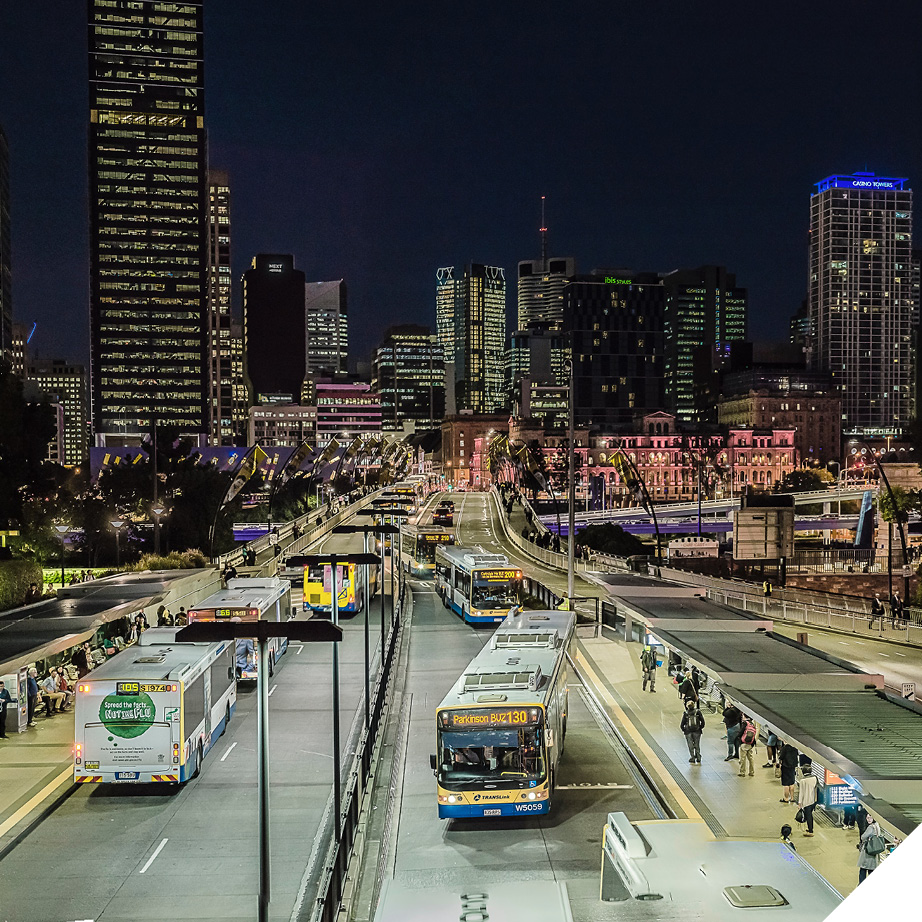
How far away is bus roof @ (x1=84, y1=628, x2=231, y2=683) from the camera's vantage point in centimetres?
1966

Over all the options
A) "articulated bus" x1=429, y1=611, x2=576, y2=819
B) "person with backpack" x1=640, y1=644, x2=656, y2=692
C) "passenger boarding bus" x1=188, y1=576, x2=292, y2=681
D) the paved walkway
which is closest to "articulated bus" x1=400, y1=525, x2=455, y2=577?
"passenger boarding bus" x1=188, y1=576, x2=292, y2=681

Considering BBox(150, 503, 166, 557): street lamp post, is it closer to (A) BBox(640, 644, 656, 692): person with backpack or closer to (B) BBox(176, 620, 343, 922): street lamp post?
(A) BBox(640, 644, 656, 692): person with backpack

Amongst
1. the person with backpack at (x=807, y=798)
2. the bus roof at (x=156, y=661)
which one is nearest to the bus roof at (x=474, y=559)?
the bus roof at (x=156, y=661)

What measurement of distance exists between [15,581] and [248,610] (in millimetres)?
12383

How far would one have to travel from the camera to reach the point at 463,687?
18.8 metres

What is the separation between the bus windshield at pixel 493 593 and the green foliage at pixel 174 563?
15693 mm

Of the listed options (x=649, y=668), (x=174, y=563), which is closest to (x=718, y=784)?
(x=649, y=668)

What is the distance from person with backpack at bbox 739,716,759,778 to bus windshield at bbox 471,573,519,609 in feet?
65.4

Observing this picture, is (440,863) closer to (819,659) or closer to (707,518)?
(819,659)

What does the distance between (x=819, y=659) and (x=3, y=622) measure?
2054cm

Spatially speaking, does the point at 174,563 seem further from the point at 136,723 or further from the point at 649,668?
the point at 136,723

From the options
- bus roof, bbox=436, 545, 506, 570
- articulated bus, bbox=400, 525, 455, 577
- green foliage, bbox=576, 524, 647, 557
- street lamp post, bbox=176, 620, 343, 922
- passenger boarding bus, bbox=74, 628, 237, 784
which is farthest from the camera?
green foliage, bbox=576, 524, 647, 557

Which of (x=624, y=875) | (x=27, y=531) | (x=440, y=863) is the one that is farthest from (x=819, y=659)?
(x=27, y=531)

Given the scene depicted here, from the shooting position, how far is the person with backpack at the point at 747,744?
20438 millimetres
